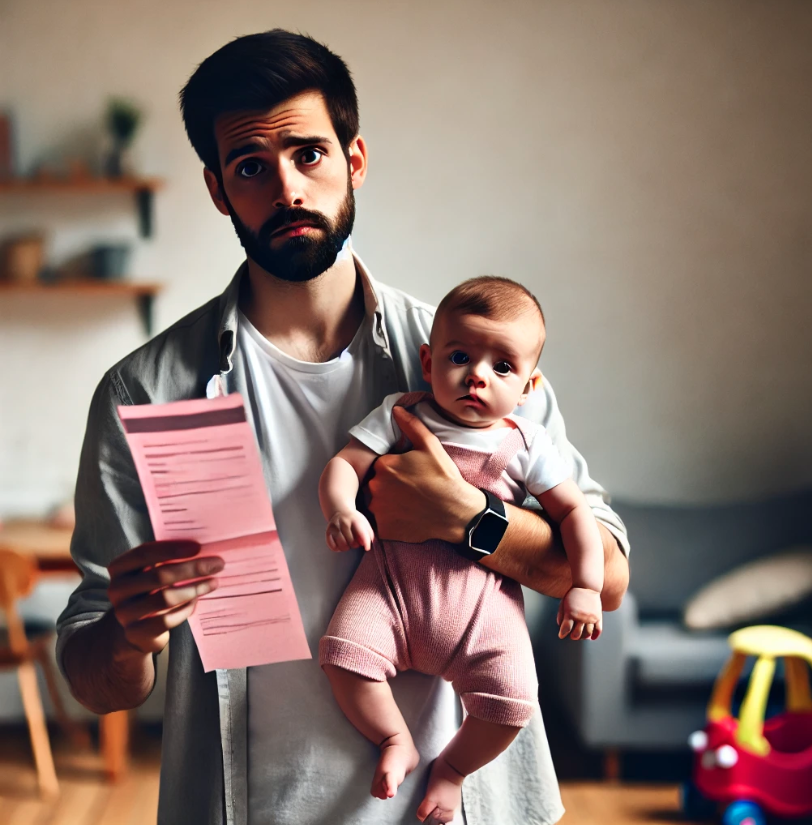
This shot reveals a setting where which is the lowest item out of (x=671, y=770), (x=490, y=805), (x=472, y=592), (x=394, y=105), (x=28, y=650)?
(x=671, y=770)

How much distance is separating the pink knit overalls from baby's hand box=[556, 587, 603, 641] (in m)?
0.07

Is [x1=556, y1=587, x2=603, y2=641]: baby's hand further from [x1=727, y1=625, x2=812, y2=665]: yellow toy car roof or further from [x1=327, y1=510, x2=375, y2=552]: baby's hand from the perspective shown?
[x1=727, y1=625, x2=812, y2=665]: yellow toy car roof

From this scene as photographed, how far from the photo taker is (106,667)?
95 cm

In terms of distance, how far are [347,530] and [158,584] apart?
19cm

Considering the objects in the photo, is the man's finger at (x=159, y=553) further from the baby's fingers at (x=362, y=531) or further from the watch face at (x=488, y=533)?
the watch face at (x=488, y=533)

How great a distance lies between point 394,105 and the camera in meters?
3.24

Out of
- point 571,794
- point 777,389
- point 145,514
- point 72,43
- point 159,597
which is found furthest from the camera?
point 777,389

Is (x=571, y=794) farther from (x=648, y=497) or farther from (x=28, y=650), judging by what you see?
(x=28, y=650)

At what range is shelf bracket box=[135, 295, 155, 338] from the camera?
329 centimetres

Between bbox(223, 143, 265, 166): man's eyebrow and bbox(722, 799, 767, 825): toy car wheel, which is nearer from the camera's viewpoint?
bbox(223, 143, 265, 166): man's eyebrow

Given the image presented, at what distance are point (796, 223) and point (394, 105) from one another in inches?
63.1

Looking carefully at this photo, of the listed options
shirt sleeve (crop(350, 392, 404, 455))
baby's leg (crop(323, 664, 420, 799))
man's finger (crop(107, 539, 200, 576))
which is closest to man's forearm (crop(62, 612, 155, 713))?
man's finger (crop(107, 539, 200, 576))

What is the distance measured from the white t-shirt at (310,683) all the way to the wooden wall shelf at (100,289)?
236 cm

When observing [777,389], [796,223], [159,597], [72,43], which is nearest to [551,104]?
[796,223]
